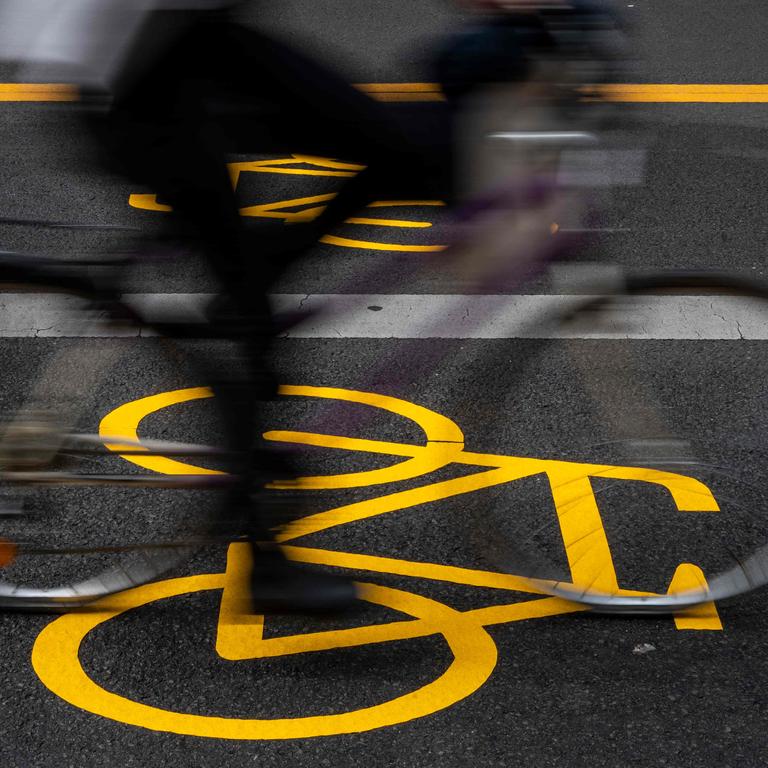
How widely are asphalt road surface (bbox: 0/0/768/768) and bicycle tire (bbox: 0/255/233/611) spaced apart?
1.0 inches

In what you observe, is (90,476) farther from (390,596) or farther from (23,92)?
(23,92)

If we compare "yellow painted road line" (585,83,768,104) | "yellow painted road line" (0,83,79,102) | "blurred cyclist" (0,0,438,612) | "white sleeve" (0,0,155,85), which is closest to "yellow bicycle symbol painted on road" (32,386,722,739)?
"blurred cyclist" (0,0,438,612)

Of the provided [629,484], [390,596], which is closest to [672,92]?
[629,484]

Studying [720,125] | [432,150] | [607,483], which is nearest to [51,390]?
[432,150]

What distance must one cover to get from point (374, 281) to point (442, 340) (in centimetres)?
30

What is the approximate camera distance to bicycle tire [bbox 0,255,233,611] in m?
2.48

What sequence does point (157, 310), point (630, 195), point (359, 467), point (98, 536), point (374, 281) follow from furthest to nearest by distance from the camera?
point (630, 195)
point (359, 467)
point (98, 536)
point (374, 281)
point (157, 310)

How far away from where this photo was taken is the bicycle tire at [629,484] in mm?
2602

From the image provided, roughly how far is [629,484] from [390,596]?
0.88 meters

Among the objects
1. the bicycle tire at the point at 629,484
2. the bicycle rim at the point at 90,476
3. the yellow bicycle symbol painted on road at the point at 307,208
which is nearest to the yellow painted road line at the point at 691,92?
the yellow bicycle symbol painted on road at the point at 307,208

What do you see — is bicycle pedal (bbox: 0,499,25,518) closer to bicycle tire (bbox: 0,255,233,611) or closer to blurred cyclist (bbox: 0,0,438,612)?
bicycle tire (bbox: 0,255,233,611)

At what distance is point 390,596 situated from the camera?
2.94 metres

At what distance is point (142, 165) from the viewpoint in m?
2.19

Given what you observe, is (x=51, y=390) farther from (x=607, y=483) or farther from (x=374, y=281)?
(x=607, y=483)
